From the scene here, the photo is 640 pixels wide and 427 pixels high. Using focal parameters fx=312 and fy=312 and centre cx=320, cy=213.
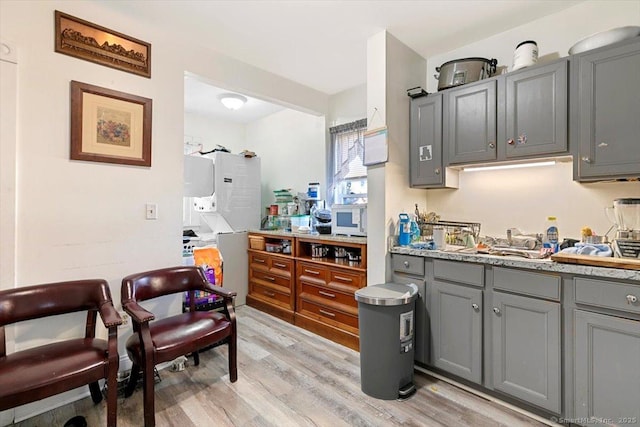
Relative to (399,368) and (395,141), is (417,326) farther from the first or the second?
(395,141)

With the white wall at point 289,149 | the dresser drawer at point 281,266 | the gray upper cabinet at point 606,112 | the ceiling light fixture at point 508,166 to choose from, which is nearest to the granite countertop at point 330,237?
the dresser drawer at point 281,266

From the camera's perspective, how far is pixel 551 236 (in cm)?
217

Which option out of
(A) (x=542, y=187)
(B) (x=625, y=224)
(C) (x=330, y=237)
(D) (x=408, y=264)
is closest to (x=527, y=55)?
(A) (x=542, y=187)

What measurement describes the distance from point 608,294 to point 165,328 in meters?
2.50

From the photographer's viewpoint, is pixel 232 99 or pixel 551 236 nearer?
pixel 551 236

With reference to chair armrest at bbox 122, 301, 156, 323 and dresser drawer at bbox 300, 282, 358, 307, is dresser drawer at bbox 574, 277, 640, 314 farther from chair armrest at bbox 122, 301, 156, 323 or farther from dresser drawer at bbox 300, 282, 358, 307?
chair armrest at bbox 122, 301, 156, 323

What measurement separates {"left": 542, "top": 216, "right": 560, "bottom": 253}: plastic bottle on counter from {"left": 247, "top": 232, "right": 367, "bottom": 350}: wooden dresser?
1310 mm

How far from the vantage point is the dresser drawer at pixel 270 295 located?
11.3 feet

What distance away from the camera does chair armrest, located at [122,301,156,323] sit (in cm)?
176

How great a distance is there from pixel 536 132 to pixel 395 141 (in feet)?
3.13

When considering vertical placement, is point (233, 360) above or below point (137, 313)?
below

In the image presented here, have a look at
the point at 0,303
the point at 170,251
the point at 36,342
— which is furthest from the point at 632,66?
the point at 36,342

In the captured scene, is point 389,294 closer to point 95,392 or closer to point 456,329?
point 456,329

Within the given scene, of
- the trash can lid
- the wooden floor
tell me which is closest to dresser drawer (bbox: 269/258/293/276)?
the wooden floor
